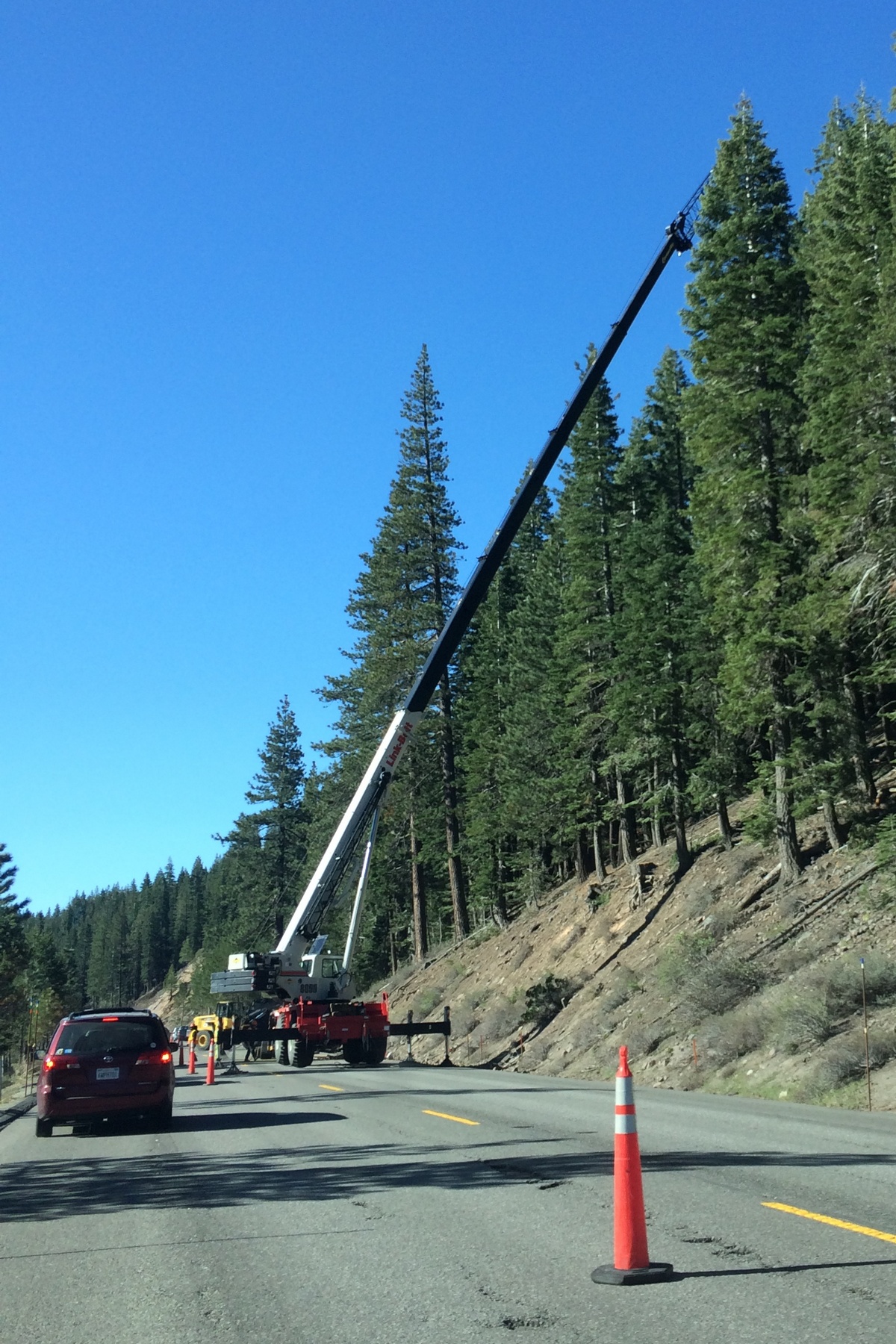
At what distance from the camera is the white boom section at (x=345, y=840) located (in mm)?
31188

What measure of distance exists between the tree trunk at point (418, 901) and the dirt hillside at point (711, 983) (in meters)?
8.44

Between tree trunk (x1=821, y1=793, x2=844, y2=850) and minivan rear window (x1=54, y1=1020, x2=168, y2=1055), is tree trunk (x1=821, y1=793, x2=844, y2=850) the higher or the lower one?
the higher one

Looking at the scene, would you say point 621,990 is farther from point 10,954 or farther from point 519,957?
point 10,954

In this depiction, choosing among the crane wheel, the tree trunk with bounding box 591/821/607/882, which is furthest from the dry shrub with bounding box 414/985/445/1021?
the crane wheel

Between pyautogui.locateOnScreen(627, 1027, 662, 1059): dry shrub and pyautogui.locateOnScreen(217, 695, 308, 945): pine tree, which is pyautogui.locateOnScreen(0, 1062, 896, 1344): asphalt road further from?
pyautogui.locateOnScreen(217, 695, 308, 945): pine tree

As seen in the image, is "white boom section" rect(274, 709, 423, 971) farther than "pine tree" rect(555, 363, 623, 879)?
No

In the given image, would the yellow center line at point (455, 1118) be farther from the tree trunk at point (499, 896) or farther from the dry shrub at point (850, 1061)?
the tree trunk at point (499, 896)

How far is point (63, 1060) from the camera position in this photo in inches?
588

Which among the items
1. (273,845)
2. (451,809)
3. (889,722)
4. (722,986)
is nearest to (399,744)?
(722,986)

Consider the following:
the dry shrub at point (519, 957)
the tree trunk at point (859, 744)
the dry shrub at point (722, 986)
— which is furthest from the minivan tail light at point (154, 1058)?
the dry shrub at point (519, 957)

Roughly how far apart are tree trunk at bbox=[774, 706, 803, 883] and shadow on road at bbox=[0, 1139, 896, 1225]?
16236mm

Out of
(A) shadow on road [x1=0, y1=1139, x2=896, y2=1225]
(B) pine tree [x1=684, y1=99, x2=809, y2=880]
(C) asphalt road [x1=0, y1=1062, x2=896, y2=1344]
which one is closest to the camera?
(C) asphalt road [x1=0, y1=1062, x2=896, y2=1344]

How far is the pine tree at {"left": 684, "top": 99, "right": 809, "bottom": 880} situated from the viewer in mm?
26672

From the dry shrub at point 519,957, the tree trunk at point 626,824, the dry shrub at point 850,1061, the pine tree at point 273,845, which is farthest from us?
the pine tree at point 273,845
